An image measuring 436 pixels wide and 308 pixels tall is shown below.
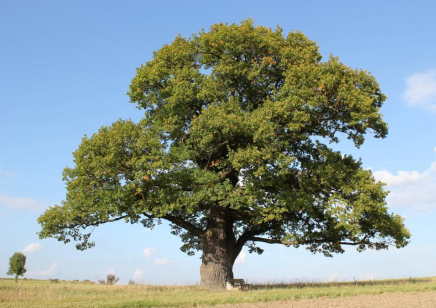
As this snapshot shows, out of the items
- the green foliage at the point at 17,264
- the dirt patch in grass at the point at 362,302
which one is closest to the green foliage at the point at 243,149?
the dirt patch in grass at the point at 362,302

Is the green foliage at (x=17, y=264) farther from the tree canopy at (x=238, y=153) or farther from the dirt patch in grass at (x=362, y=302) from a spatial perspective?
the dirt patch in grass at (x=362, y=302)

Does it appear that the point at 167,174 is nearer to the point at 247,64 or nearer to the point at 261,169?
the point at 261,169

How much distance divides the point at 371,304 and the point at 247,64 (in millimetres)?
14464

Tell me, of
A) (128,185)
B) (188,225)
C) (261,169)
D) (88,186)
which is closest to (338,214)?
(261,169)

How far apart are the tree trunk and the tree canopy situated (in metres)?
0.08

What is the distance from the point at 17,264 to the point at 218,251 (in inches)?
1244

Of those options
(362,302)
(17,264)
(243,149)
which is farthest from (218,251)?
(17,264)

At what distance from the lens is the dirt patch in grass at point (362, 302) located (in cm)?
1413

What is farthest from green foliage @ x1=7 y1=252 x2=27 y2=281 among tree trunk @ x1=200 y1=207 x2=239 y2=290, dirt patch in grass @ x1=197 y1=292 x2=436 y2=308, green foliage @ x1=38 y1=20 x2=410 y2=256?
dirt patch in grass @ x1=197 y1=292 x2=436 y2=308

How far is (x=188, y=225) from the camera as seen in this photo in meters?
23.7

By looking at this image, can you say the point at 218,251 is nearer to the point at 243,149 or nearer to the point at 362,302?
the point at 243,149

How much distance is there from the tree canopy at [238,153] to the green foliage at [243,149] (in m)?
0.07

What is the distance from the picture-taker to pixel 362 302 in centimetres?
1497

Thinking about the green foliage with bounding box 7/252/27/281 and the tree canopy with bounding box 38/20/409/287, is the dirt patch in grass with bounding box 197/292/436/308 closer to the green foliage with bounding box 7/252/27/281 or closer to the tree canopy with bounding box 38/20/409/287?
the tree canopy with bounding box 38/20/409/287
